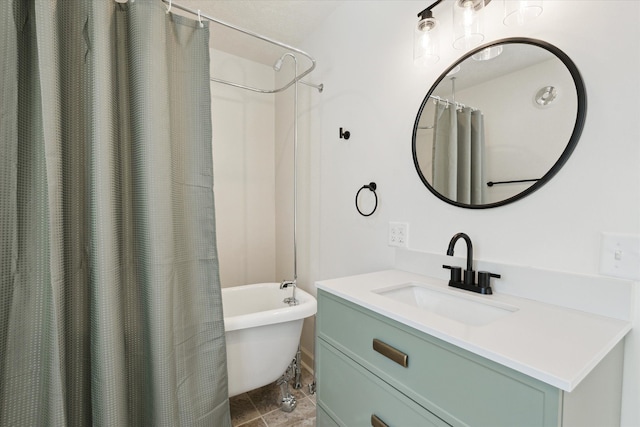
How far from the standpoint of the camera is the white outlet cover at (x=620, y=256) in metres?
0.77

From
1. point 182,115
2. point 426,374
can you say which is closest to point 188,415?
point 426,374

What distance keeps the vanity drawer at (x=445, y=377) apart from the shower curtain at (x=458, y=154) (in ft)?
2.09

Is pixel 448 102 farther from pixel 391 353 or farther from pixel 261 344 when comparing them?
pixel 261 344

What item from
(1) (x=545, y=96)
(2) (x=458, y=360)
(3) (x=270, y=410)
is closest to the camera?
(2) (x=458, y=360)

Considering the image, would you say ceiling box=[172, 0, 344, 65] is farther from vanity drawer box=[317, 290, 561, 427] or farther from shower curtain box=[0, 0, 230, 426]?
vanity drawer box=[317, 290, 561, 427]

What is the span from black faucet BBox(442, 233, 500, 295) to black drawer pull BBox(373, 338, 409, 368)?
41 centimetres

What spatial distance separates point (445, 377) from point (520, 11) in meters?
1.18

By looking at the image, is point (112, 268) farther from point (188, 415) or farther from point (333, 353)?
point (333, 353)

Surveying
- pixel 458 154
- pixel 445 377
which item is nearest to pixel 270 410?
pixel 445 377

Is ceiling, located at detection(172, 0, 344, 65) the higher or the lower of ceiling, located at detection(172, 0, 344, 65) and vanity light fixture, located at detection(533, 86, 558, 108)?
the higher

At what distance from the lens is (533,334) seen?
71 centimetres

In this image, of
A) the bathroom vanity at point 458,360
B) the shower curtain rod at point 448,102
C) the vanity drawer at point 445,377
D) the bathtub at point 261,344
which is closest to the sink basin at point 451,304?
the bathroom vanity at point 458,360

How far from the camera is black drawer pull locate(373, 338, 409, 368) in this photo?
2.70 feet

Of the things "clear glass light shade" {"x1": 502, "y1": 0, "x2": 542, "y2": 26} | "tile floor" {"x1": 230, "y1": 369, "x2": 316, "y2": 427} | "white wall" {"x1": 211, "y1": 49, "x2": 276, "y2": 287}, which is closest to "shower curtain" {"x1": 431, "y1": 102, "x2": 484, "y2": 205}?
"clear glass light shade" {"x1": 502, "y1": 0, "x2": 542, "y2": 26}
